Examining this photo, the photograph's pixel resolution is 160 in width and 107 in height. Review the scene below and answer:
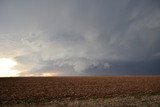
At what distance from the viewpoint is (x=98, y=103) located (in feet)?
84.6

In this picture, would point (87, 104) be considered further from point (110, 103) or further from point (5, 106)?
point (5, 106)

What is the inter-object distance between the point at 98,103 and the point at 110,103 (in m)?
1.69

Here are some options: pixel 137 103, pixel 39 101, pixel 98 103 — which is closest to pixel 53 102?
pixel 39 101

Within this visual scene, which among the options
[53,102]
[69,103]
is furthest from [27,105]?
[69,103]

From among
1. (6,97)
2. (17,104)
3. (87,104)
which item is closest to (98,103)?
(87,104)

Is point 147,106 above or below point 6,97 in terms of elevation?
below

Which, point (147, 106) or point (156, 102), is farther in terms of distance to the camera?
point (156, 102)

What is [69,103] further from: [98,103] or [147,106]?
Answer: [147,106]

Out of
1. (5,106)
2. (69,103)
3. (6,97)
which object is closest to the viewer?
(5,106)

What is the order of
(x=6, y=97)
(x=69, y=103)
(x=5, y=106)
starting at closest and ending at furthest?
(x=5, y=106)
(x=69, y=103)
(x=6, y=97)

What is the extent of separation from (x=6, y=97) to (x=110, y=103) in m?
16.1

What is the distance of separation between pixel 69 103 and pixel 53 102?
2377 mm

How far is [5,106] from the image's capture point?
24.2 metres

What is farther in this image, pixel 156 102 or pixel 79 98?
pixel 79 98
